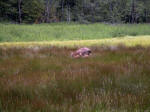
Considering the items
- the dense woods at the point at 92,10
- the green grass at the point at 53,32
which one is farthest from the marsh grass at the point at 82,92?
the dense woods at the point at 92,10

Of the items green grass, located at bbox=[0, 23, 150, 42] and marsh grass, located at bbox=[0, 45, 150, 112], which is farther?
green grass, located at bbox=[0, 23, 150, 42]

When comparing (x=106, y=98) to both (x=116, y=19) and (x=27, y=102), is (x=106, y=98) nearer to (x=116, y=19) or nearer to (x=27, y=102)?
(x=27, y=102)

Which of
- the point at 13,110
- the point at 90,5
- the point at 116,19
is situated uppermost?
Result: the point at 90,5

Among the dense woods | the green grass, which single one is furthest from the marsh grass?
the dense woods

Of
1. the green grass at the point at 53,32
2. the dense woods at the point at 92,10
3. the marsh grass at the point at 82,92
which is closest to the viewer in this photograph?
the marsh grass at the point at 82,92

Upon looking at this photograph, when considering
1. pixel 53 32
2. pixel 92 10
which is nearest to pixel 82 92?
pixel 53 32

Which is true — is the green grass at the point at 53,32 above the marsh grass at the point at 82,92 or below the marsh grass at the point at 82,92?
above

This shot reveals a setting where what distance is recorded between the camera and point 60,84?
8.55 ft

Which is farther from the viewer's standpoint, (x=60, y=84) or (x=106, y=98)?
(x=60, y=84)

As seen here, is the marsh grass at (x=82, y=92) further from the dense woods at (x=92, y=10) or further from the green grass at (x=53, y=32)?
the dense woods at (x=92, y=10)

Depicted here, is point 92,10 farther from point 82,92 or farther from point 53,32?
point 82,92

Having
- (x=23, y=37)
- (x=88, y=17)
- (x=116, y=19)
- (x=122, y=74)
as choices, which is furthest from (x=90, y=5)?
(x=122, y=74)

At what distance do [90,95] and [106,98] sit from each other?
0.24 meters

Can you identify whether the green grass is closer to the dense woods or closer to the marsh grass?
the dense woods
